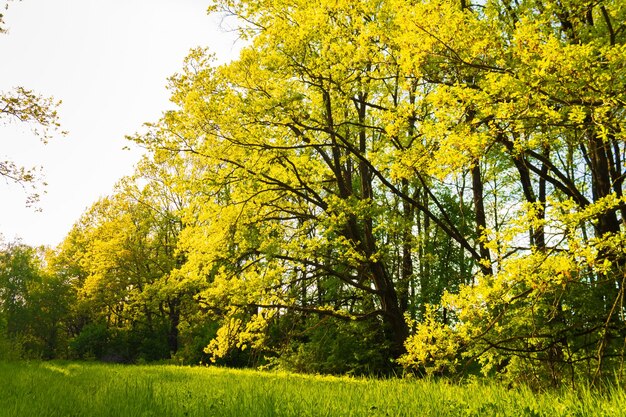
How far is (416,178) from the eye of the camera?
12844 millimetres

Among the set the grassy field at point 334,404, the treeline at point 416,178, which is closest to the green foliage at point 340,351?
the treeline at point 416,178

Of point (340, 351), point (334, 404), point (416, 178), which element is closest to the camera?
point (334, 404)

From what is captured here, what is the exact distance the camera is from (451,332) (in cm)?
667

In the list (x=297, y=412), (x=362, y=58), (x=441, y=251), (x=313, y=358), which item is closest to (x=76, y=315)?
(x=313, y=358)

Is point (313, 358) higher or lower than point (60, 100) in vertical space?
lower

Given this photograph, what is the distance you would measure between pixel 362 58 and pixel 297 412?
7791 millimetres

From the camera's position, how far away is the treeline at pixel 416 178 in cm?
615

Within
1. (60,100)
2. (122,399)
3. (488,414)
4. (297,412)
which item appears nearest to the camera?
(488,414)

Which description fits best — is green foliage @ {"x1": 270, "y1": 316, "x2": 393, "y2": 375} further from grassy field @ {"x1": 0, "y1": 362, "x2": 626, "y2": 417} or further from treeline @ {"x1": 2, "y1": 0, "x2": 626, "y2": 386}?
grassy field @ {"x1": 0, "y1": 362, "x2": 626, "y2": 417}

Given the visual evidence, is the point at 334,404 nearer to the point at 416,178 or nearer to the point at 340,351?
the point at 416,178

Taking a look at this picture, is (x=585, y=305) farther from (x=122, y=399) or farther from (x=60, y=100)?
(x=60, y=100)

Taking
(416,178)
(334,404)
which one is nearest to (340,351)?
(416,178)

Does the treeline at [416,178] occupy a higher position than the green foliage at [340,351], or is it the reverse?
the treeline at [416,178]

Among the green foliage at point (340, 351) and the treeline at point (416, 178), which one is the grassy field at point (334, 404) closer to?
the treeline at point (416, 178)
